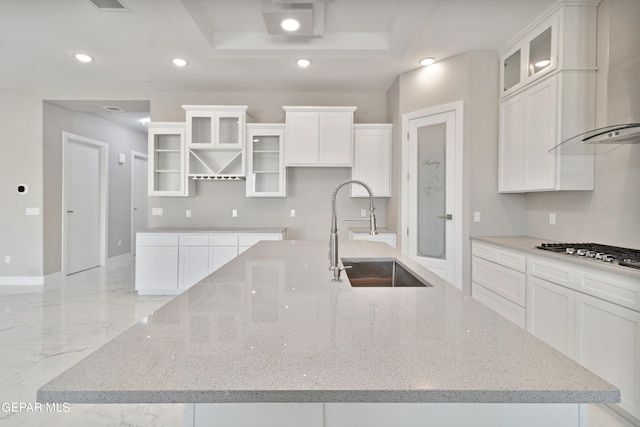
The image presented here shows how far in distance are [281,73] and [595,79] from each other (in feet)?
10.0

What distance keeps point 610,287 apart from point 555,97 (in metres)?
1.55

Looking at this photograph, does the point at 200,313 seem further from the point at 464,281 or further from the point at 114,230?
the point at 114,230

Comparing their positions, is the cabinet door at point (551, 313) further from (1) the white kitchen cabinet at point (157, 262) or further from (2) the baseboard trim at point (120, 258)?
(2) the baseboard trim at point (120, 258)

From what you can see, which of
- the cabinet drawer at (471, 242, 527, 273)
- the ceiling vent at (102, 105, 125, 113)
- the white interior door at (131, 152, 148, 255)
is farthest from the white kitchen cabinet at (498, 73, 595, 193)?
the white interior door at (131, 152, 148, 255)

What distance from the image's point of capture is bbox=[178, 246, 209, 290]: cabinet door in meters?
4.20

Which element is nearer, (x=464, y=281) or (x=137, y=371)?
(x=137, y=371)

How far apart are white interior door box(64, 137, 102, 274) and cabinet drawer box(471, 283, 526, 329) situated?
231 inches

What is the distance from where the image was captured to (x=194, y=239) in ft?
13.8

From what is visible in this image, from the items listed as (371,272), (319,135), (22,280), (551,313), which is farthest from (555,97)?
(22,280)

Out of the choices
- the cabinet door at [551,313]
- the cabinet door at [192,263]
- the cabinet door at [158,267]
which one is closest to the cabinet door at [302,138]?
the cabinet door at [192,263]

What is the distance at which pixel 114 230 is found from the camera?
6.44 m

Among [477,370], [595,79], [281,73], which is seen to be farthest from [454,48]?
[477,370]

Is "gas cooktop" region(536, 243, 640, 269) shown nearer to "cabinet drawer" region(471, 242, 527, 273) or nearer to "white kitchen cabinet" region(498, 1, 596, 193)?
Result: "cabinet drawer" region(471, 242, 527, 273)

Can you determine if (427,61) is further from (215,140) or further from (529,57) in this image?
(215,140)
